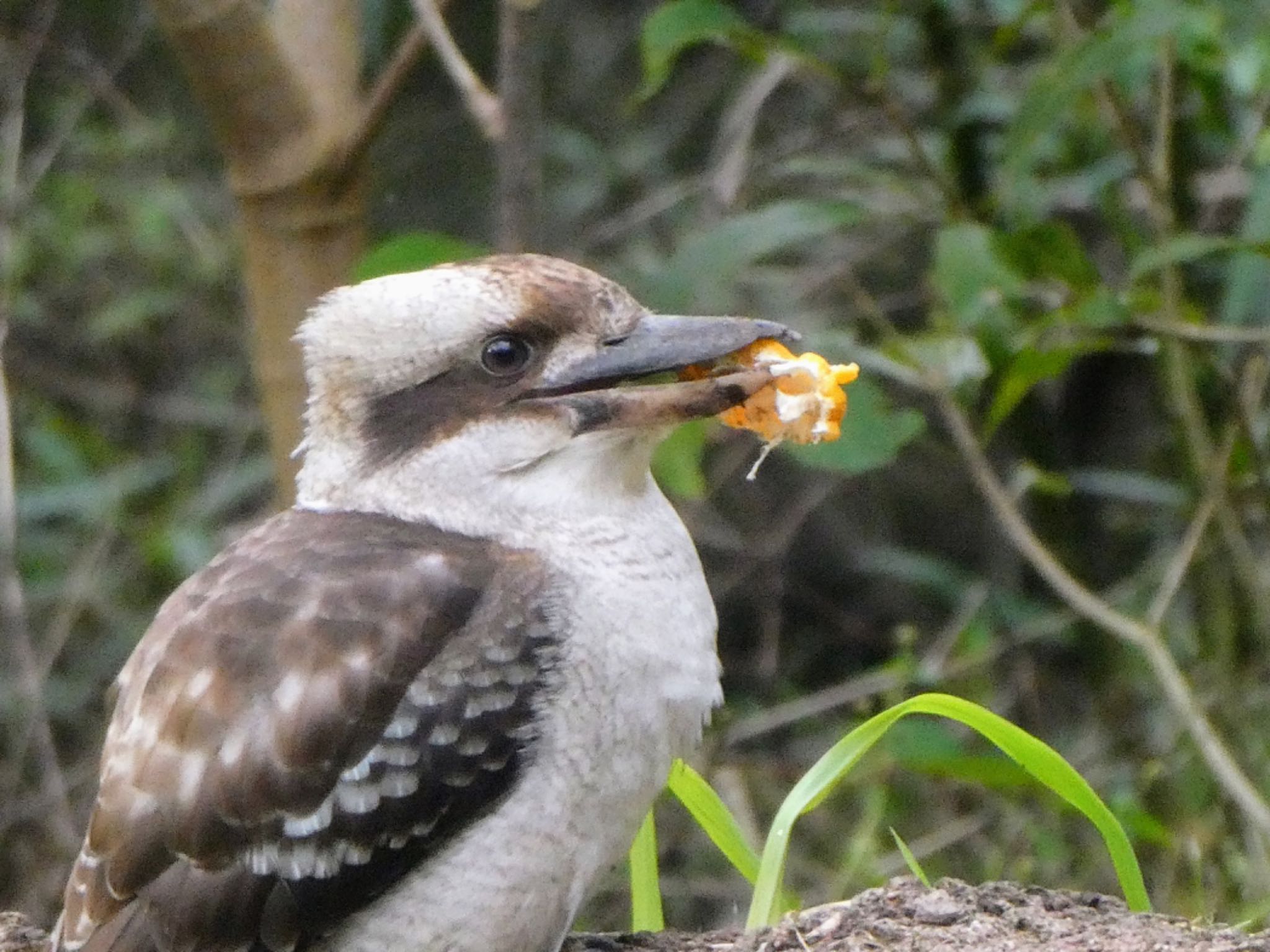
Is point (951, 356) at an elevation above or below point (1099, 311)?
below

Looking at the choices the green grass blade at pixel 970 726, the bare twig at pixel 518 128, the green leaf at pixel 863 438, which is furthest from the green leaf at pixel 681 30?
the green grass blade at pixel 970 726

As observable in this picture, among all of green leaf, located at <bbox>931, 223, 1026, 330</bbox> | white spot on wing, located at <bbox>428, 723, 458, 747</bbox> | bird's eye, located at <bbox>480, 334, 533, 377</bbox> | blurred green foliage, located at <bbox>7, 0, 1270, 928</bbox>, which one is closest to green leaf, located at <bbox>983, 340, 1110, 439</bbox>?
blurred green foliage, located at <bbox>7, 0, 1270, 928</bbox>

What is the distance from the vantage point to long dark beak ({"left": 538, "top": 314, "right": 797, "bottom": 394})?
11.3ft

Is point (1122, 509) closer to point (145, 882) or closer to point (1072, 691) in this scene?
point (1072, 691)

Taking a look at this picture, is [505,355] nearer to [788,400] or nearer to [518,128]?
[788,400]

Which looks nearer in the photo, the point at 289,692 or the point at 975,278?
the point at 289,692

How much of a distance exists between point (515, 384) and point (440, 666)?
1.74 feet

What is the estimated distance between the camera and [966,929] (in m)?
3.23

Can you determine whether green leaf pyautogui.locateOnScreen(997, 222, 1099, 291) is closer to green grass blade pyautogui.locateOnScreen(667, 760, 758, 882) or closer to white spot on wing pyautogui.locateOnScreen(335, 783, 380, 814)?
green grass blade pyautogui.locateOnScreen(667, 760, 758, 882)

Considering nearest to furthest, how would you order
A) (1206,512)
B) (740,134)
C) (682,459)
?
1. (682,459)
2. (1206,512)
3. (740,134)

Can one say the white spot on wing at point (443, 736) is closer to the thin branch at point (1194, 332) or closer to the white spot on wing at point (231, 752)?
the white spot on wing at point (231, 752)

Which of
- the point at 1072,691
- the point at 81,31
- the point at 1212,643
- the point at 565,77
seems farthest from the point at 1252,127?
the point at 81,31

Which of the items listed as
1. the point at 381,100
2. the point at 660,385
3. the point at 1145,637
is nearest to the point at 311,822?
the point at 660,385

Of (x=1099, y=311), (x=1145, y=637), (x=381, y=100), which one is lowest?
(x=1145, y=637)
